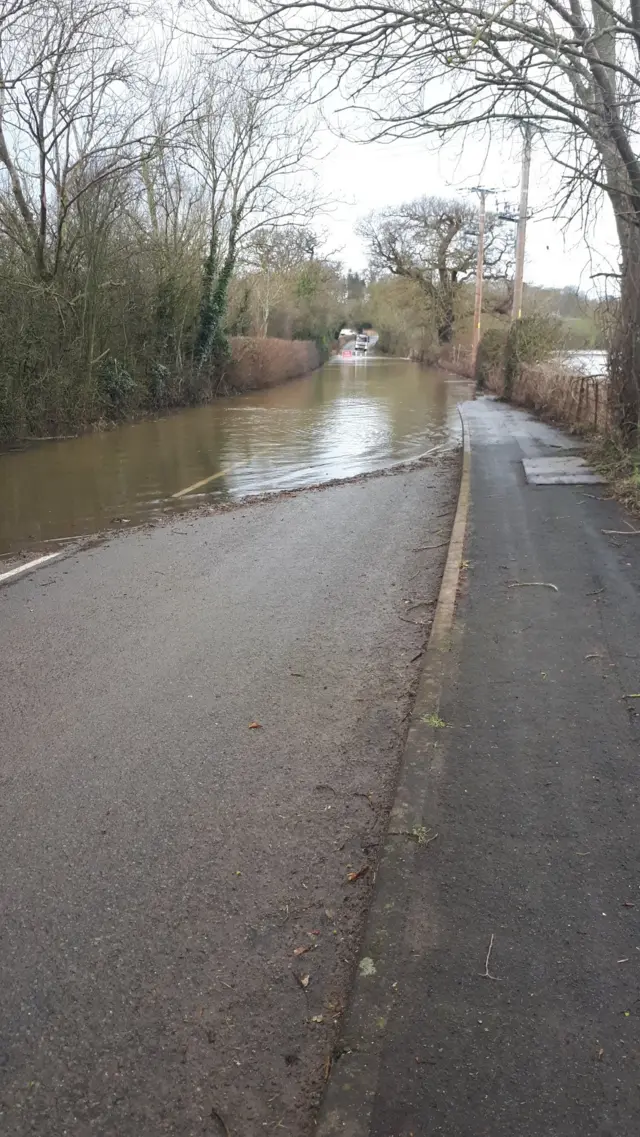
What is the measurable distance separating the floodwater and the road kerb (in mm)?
6608

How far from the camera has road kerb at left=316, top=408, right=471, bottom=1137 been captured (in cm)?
204

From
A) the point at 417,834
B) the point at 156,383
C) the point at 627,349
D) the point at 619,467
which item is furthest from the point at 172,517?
the point at 156,383

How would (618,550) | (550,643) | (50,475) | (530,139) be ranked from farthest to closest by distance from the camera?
1. (50,475)
2. (530,139)
3. (618,550)
4. (550,643)

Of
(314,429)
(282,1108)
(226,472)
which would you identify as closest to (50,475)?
(226,472)

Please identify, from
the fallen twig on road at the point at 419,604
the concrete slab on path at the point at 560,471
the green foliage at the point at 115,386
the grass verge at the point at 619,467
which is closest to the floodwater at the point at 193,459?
the green foliage at the point at 115,386

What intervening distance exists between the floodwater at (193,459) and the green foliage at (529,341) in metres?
2.54

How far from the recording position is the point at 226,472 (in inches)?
582

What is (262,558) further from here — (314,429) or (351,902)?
(314,429)

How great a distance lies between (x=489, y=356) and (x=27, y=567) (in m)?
31.2

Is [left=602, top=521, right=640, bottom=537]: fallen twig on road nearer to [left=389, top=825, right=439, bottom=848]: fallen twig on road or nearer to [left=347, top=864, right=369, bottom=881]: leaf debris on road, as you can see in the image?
[left=389, top=825, right=439, bottom=848]: fallen twig on road

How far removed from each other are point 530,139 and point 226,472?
7860 millimetres

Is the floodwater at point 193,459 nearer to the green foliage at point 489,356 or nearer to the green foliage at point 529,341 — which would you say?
the green foliage at point 529,341

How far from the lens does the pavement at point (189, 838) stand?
220 centimetres

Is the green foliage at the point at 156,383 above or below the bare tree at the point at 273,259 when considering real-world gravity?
below
